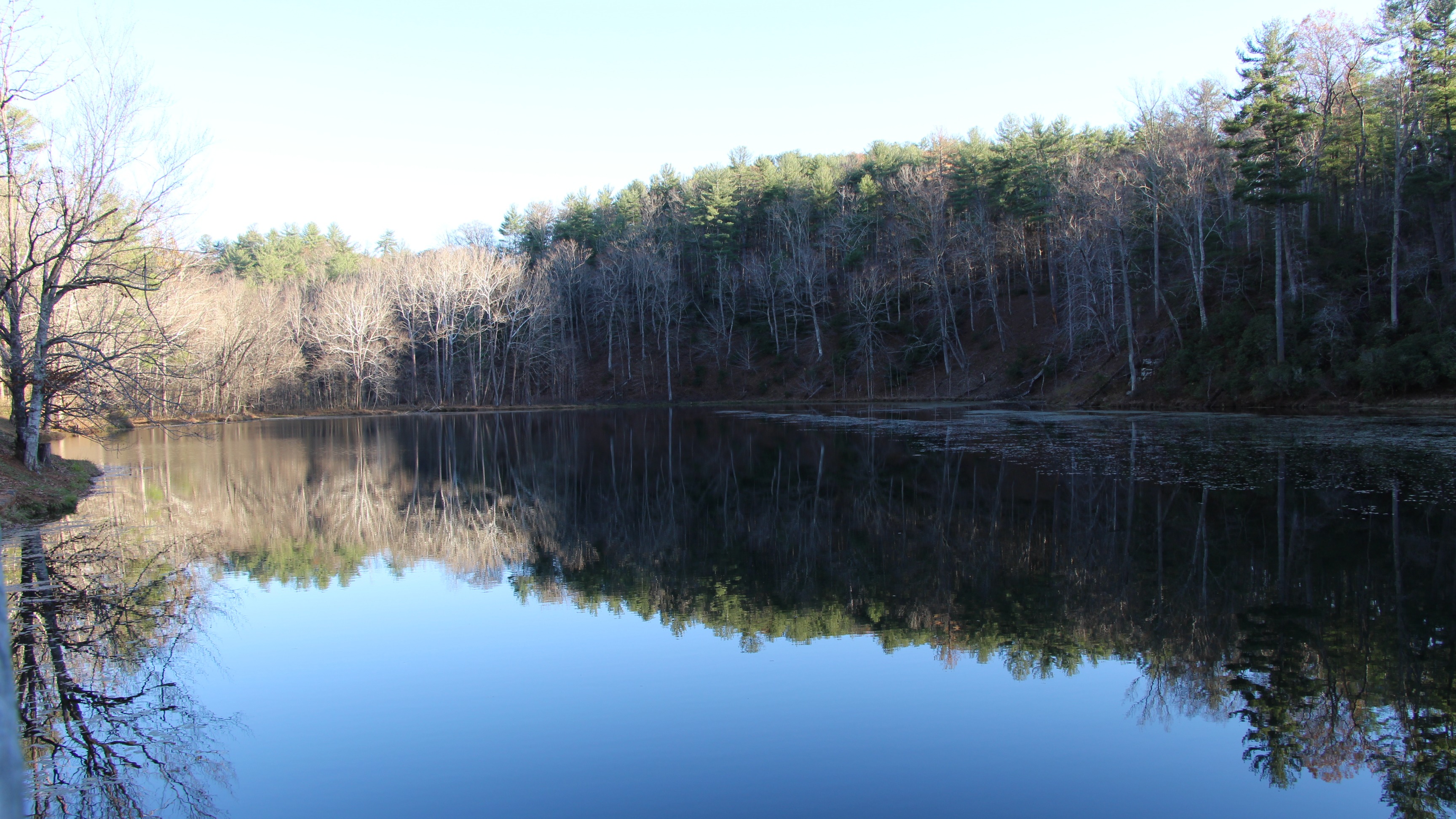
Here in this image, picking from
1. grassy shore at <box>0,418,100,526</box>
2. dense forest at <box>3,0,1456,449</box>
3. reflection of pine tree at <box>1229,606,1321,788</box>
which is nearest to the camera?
reflection of pine tree at <box>1229,606,1321,788</box>

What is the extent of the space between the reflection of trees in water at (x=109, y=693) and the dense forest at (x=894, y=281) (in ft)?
22.9

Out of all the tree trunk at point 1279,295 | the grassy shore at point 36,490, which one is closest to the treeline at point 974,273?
the tree trunk at point 1279,295

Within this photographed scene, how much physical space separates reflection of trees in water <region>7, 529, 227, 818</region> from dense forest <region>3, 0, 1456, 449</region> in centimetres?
697

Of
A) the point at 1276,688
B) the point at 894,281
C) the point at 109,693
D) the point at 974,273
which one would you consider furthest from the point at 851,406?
the point at 109,693

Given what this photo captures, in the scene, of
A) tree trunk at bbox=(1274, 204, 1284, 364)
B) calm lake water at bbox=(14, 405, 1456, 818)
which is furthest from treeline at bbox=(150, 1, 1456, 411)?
calm lake water at bbox=(14, 405, 1456, 818)

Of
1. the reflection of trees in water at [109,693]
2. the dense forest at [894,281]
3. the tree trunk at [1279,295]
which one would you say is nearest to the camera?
the reflection of trees in water at [109,693]

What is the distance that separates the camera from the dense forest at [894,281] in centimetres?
2928

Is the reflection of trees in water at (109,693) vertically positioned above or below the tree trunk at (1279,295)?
below

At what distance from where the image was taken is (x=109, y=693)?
777cm

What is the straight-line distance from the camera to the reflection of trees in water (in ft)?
20.0

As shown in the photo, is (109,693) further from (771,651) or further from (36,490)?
(36,490)

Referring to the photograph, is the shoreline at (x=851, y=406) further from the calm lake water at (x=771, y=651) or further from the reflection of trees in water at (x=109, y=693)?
the calm lake water at (x=771, y=651)

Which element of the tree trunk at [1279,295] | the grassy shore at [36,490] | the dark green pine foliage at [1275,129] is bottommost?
the grassy shore at [36,490]

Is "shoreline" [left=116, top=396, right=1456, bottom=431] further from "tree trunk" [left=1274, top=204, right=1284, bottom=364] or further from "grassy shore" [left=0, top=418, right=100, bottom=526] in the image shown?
"tree trunk" [left=1274, top=204, right=1284, bottom=364]
